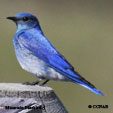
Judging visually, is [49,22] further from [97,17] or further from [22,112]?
[22,112]

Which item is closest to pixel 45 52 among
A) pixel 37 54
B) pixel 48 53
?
pixel 48 53

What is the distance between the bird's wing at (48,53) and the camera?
5.32 meters

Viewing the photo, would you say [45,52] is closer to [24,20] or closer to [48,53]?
[48,53]

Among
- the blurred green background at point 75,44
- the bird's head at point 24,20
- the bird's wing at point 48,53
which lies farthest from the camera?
the blurred green background at point 75,44

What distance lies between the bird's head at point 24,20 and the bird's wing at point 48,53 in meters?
0.09

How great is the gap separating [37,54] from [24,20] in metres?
0.32

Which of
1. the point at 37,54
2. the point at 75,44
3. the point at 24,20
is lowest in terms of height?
the point at 75,44

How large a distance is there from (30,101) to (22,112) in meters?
0.18

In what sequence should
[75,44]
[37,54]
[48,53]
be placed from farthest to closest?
[75,44] → [37,54] → [48,53]

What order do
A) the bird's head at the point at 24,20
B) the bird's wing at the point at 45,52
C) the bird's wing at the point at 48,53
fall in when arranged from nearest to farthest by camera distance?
1. the bird's wing at the point at 48,53
2. the bird's wing at the point at 45,52
3. the bird's head at the point at 24,20

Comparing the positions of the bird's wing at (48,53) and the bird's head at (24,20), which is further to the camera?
the bird's head at (24,20)

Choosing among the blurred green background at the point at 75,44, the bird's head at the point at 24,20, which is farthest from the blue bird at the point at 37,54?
the blurred green background at the point at 75,44

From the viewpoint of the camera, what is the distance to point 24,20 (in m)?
5.72

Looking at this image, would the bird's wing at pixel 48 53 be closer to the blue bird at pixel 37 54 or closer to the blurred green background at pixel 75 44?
the blue bird at pixel 37 54
